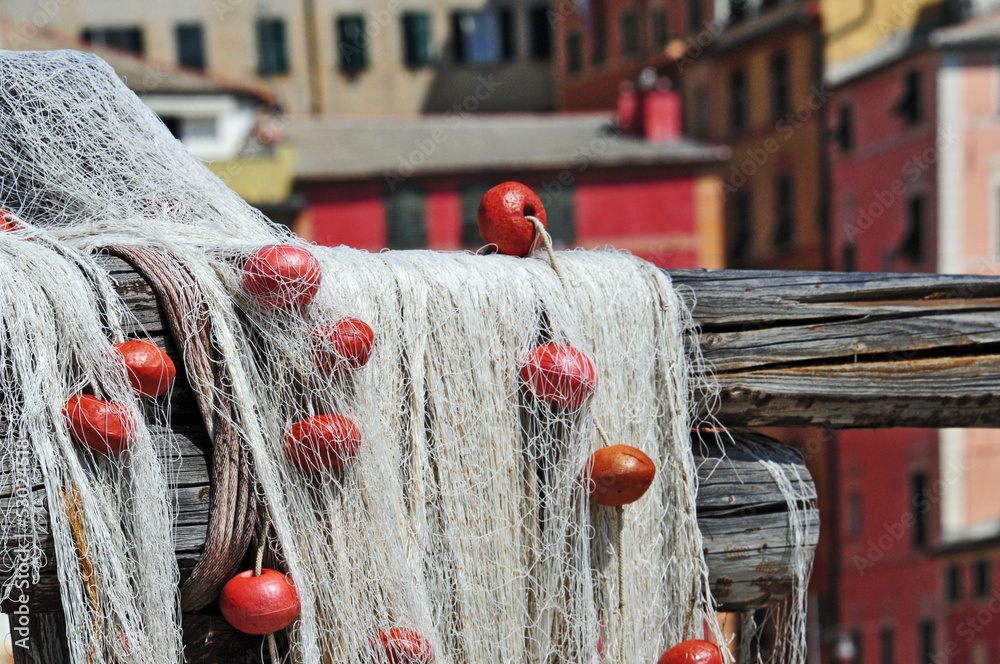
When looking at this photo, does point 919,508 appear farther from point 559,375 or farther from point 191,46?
point 191,46

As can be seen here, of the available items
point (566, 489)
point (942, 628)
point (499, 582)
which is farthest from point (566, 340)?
point (942, 628)

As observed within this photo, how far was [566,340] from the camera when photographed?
191 centimetres

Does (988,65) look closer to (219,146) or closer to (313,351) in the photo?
(219,146)

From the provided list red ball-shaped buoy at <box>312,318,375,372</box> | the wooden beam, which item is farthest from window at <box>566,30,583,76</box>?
red ball-shaped buoy at <box>312,318,375,372</box>

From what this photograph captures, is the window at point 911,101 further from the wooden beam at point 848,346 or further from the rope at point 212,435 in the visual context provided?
the rope at point 212,435

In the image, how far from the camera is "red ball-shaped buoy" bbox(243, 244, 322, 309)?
1.66 meters

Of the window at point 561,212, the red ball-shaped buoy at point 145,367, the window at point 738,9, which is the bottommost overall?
the red ball-shaped buoy at point 145,367

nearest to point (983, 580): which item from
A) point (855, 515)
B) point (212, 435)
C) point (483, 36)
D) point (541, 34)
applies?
point (855, 515)

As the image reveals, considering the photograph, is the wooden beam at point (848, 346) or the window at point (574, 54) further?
the window at point (574, 54)

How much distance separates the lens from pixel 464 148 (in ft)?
63.4

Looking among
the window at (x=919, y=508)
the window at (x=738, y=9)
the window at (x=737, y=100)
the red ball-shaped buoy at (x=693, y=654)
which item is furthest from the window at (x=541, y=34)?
the red ball-shaped buoy at (x=693, y=654)

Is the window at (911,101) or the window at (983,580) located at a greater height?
the window at (911,101)

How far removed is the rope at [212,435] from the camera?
1677mm

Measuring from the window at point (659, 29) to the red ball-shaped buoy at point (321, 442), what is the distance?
24968 mm
